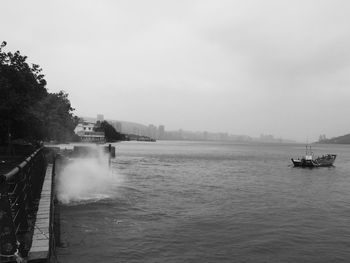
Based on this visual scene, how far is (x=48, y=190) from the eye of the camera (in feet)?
45.1

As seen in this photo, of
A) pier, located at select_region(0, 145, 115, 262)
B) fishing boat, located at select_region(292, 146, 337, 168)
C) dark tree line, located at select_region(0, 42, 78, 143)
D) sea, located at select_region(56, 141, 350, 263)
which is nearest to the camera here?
pier, located at select_region(0, 145, 115, 262)

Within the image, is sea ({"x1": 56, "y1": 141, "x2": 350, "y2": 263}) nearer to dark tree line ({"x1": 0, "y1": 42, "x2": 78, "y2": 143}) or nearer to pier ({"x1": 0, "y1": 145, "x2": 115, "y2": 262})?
pier ({"x1": 0, "y1": 145, "x2": 115, "y2": 262})

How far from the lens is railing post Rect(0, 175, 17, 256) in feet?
17.9

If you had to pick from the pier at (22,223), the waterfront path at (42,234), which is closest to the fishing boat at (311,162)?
the pier at (22,223)

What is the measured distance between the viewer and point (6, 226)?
18.5 ft

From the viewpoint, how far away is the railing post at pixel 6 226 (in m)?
5.46

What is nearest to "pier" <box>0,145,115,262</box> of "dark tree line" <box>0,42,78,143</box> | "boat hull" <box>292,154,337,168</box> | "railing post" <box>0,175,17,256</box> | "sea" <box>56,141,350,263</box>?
"railing post" <box>0,175,17,256</box>

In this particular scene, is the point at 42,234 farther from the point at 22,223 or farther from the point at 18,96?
the point at 18,96

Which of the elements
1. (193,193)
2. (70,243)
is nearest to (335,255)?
(70,243)

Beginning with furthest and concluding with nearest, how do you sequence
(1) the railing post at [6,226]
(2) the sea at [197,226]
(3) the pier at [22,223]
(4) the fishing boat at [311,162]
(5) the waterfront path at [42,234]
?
(4) the fishing boat at [311,162], (2) the sea at [197,226], (5) the waterfront path at [42,234], (3) the pier at [22,223], (1) the railing post at [6,226]

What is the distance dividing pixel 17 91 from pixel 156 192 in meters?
20.7

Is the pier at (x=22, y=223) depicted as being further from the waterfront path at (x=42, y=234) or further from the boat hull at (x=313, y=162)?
the boat hull at (x=313, y=162)

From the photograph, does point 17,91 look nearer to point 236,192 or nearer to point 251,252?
point 236,192

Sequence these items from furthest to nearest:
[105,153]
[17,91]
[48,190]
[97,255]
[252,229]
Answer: [105,153]
[17,91]
[252,229]
[97,255]
[48,190]
